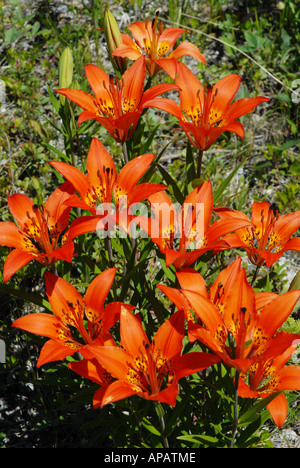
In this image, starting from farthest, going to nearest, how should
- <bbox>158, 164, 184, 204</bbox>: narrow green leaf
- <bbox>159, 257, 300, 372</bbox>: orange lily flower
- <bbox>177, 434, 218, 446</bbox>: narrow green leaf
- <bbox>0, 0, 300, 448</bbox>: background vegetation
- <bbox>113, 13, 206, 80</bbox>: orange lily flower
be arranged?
<bbox>0, 0, 300, 448</bbox>: background vegetation → <bbox>113, 13, 206, 80</bbox>: orange lily flower → <bbox>158, 164, 184, 204</bbox>: narrow green leaf → <bbox>177, 434, 218, 446</bbox>: narrow green leaf → <bbox>159, 257, 300, 372</bbox>: orange lily flower

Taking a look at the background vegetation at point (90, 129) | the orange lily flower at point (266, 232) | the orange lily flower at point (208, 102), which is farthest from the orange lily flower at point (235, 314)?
the background vegetation at point (90, 129)

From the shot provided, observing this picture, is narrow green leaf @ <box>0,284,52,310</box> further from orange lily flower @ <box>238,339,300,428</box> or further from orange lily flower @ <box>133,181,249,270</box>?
orange lily flower @ <box>238,339,300,428</box>

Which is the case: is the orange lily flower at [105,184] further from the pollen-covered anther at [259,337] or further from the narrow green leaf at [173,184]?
the pollen-covered anther at [259,337]

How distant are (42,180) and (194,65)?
1386mm

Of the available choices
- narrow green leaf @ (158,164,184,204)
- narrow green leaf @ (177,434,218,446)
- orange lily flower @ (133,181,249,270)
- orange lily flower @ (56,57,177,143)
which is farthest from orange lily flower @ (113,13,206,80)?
narrow green leaf @ (177,434,218,446)

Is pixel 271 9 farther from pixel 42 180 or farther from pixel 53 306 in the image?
pixel 53 306

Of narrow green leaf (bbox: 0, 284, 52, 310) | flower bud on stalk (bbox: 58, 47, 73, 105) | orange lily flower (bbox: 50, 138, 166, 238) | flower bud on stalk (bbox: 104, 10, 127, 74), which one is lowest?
narrow green leaf (bbox: 0, 284, 52, 310)

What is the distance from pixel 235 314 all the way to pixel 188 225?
31cm

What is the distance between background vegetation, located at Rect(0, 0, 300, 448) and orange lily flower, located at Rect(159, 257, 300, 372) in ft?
3.22

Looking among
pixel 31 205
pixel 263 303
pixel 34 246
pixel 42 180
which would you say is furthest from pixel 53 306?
pixel 42 180

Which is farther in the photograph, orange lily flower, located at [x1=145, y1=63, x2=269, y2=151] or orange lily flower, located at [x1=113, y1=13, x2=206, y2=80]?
orange lily flower, located at [x1=113, y1=13, x2=206, y2=80]

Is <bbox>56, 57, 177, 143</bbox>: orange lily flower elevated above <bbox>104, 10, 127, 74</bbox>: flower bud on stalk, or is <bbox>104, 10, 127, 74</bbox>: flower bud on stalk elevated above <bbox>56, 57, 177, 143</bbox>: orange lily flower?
<bbox>104, 10, 127, 74</bbox>: flower bud on stalk

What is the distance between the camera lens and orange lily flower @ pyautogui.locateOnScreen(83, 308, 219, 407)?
120 centimetres

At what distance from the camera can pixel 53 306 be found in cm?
144
